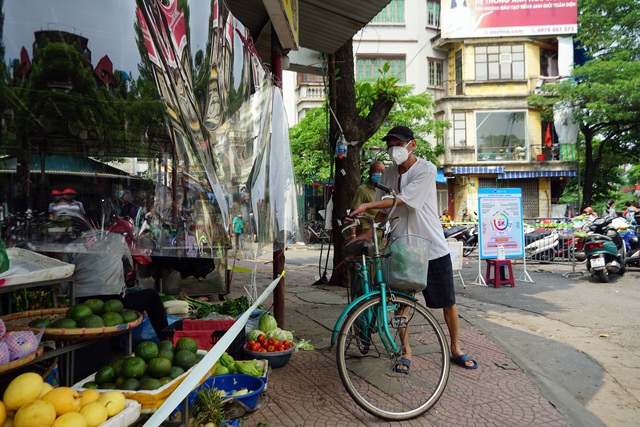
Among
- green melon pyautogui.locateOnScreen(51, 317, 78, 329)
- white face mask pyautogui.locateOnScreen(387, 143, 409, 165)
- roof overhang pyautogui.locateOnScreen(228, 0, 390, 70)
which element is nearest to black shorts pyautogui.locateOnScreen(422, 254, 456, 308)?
white face mask pyautogui.locateOnScreen(387, 143, 409, 165)

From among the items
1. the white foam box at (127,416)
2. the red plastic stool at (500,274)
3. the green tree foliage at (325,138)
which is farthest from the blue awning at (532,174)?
the white foam box at (127,416)

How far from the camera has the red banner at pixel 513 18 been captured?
988 inches

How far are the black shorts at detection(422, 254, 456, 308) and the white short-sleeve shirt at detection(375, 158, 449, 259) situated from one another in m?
0.08

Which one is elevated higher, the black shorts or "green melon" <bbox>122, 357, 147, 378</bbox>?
the black shorts

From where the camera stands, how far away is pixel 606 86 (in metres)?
21.3

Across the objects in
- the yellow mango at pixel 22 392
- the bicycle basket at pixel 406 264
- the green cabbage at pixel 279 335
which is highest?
the bicycle basket at pixel 406 264

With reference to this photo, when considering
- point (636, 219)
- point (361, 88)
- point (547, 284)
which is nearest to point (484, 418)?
point (361, 88)

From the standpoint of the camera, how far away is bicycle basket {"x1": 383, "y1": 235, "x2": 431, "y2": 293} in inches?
134

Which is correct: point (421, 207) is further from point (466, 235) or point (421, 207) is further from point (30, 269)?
point (466, 235)

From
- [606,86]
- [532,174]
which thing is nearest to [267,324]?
[606,86]

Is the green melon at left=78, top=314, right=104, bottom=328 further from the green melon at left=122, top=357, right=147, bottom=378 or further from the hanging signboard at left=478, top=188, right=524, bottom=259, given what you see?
the hanging signboard at left=478, top=188, right=524, bottom=259

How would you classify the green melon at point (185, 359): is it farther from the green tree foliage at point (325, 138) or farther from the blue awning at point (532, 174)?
the blue awning at point (532, 174)

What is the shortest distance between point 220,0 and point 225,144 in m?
0.78

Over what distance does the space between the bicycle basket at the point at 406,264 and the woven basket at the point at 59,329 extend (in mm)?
1694
